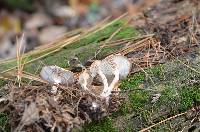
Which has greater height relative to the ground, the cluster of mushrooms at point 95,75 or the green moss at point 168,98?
the cluster of mushrooms at point 95,75

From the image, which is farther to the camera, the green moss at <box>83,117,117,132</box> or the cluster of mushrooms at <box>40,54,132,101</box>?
the cluster of mushrooms at <box>40,54,132,101</box>

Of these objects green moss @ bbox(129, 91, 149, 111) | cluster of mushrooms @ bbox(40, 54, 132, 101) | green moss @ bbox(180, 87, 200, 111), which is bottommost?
green moss @ bbox(180, 87, 200, 111)

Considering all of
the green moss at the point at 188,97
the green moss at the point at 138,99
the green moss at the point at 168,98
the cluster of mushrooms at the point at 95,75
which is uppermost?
the cluster of mushrooms at the point at 95,75

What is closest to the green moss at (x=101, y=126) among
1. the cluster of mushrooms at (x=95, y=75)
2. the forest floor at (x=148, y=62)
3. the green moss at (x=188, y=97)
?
the forest floor at (x=148, y=62)

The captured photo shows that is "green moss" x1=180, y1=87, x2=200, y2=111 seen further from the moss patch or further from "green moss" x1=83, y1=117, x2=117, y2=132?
"green moss" x1=83, y1=117, x2=117, y2=132

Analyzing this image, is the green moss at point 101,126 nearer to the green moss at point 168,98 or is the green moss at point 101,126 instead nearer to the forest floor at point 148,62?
the forest floor at point 148,62

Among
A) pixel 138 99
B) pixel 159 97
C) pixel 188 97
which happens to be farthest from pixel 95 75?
pixel 188 97

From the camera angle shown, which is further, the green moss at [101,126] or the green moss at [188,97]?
the green moss at [188,97]

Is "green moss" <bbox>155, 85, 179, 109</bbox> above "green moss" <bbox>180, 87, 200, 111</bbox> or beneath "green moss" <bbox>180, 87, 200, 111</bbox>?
above

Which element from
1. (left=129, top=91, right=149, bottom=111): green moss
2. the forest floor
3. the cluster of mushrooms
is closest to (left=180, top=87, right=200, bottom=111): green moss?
the forest floor

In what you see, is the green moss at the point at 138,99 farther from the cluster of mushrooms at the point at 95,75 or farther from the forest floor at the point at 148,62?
the cluster of mushrooms at the point at 95,75

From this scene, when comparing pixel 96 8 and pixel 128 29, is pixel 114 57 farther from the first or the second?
pixel 96 8
